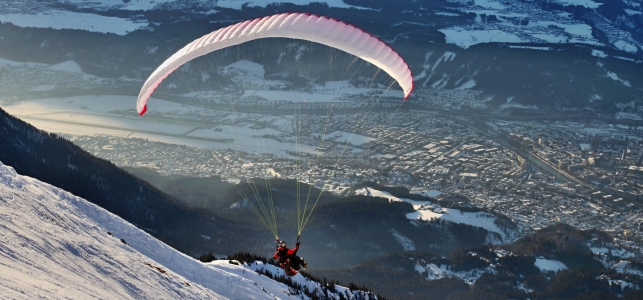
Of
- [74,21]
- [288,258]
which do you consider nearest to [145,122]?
[74,21]

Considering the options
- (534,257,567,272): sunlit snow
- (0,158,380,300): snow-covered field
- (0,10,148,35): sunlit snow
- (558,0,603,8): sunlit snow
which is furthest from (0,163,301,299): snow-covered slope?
(558,0,603,8): sunlit snow

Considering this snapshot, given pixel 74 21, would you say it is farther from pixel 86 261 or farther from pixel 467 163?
pixel 86 261

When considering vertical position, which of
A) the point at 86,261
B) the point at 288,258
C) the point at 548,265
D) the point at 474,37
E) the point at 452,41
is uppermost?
the point at 474,37

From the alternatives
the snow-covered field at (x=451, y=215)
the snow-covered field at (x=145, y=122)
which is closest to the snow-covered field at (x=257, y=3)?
the snow-covered field at (x=145, y=122)

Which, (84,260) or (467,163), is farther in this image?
(467,163)

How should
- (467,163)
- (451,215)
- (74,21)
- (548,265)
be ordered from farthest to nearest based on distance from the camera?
(74,21) < (467,163) < (451,215) < (548,265)
